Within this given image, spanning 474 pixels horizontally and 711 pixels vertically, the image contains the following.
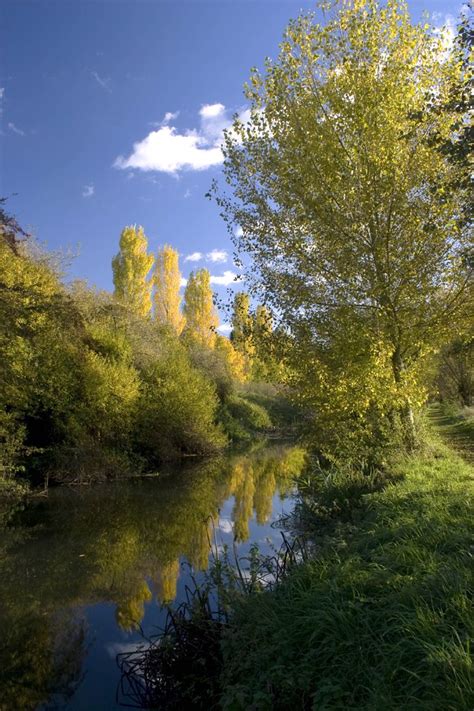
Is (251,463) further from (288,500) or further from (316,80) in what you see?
(316,80)

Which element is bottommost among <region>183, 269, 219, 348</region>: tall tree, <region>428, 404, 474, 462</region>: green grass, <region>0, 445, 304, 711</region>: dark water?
<region>0, 445, 304, 711</region>: dark water

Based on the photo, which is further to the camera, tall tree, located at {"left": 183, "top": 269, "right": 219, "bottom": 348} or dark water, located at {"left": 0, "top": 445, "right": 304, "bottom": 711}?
tall tree, located at {"left": 183, "top": 269, "right": 219, "bottom": 348}

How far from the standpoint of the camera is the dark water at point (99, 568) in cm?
559

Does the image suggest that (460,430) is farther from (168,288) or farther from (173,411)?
(168,288)

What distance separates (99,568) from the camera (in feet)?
29.8

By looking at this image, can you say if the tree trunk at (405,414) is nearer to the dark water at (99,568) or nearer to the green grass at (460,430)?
the green grass at (460,430)

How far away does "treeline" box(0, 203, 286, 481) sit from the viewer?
12.3 metres

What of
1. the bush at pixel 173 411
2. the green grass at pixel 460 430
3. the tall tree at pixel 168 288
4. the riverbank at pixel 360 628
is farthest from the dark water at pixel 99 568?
the tall tree at pixel 168 288

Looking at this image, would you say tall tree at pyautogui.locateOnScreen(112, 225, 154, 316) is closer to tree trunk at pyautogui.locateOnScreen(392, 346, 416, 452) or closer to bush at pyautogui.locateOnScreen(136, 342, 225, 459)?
bush at pyautogui.locateOnScreen(136, 342, 225, 459)

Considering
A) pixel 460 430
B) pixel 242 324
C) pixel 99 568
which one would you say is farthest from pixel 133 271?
pixel 99 568

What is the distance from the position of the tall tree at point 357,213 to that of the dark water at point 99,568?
4.22 meters

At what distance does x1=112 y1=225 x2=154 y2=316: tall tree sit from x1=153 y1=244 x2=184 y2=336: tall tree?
16.9ft

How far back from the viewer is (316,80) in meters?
10.5

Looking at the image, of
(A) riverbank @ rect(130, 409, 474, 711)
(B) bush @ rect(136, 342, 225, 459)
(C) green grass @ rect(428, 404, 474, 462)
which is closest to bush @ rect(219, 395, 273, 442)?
(B) bush @ rect(136, 342, 225, 459)
